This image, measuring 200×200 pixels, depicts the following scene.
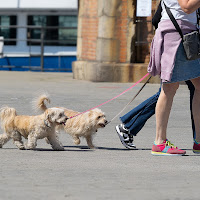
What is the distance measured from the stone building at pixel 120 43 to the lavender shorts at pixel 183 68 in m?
10.1

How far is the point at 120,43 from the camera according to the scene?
1811 cm

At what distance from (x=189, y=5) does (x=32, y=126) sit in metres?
2.21

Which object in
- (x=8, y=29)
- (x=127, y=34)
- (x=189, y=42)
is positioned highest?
(x=189, y=42)

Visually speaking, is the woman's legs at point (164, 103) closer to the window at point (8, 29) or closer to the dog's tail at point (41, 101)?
the dog's tail at point (41, 101)

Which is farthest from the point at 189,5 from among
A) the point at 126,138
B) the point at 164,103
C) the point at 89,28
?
the point at 89,28

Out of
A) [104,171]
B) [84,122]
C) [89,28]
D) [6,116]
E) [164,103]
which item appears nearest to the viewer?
[104,171]

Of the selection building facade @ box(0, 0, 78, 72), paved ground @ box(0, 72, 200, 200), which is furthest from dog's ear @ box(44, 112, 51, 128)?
building facade @ box(0, 0, 78, 72)

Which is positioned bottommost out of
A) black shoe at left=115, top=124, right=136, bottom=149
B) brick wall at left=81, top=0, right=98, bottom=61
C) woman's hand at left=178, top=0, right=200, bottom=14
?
black shoe at left=115, top=124, right=136, bottom=149

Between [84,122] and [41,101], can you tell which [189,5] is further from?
[41,101]

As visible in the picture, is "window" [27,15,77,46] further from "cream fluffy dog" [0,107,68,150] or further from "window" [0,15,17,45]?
"cream fluffy dog" [0,107,68,150]

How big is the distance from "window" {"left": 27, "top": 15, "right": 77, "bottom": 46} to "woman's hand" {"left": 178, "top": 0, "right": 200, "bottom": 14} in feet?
69.2

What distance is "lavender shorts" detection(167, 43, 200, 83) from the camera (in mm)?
7398

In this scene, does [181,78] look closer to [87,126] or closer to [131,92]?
[87,126]

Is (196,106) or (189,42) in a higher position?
(189,42)
